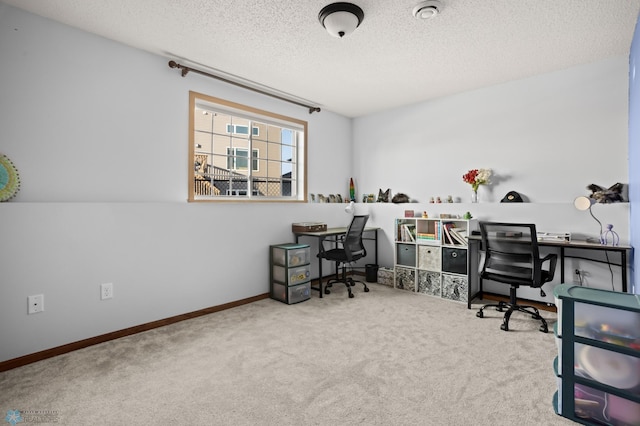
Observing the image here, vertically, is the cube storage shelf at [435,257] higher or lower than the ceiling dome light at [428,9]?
lower

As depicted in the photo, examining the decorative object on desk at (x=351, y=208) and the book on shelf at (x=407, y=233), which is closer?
the book on shelf at (x=407, y=233)

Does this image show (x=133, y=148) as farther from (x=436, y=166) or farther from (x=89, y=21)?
(x=436, y=166)

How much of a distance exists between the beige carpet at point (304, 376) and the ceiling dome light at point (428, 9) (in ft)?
8.61

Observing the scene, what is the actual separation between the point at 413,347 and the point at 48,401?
249 cm

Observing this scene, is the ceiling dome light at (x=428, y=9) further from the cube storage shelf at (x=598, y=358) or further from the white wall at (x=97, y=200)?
the white wall at (x=97, y=200)

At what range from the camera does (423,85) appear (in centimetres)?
398

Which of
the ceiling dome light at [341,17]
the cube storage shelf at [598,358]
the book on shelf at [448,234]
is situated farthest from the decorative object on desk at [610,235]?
the ceiling dome light at [341,17]

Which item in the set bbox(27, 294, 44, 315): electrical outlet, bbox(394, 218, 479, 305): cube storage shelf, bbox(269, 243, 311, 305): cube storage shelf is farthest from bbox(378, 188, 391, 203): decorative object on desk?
bbox(27, 294, 44, 315): electrical outlet

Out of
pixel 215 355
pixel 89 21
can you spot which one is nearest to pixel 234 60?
pixel 89 21

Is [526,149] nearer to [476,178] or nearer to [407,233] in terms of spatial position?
[476,178]

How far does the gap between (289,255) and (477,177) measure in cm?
255

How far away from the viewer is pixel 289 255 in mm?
3750

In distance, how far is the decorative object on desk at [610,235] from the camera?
121 inches

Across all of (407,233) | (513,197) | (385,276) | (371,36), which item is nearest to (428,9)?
(371,36)
